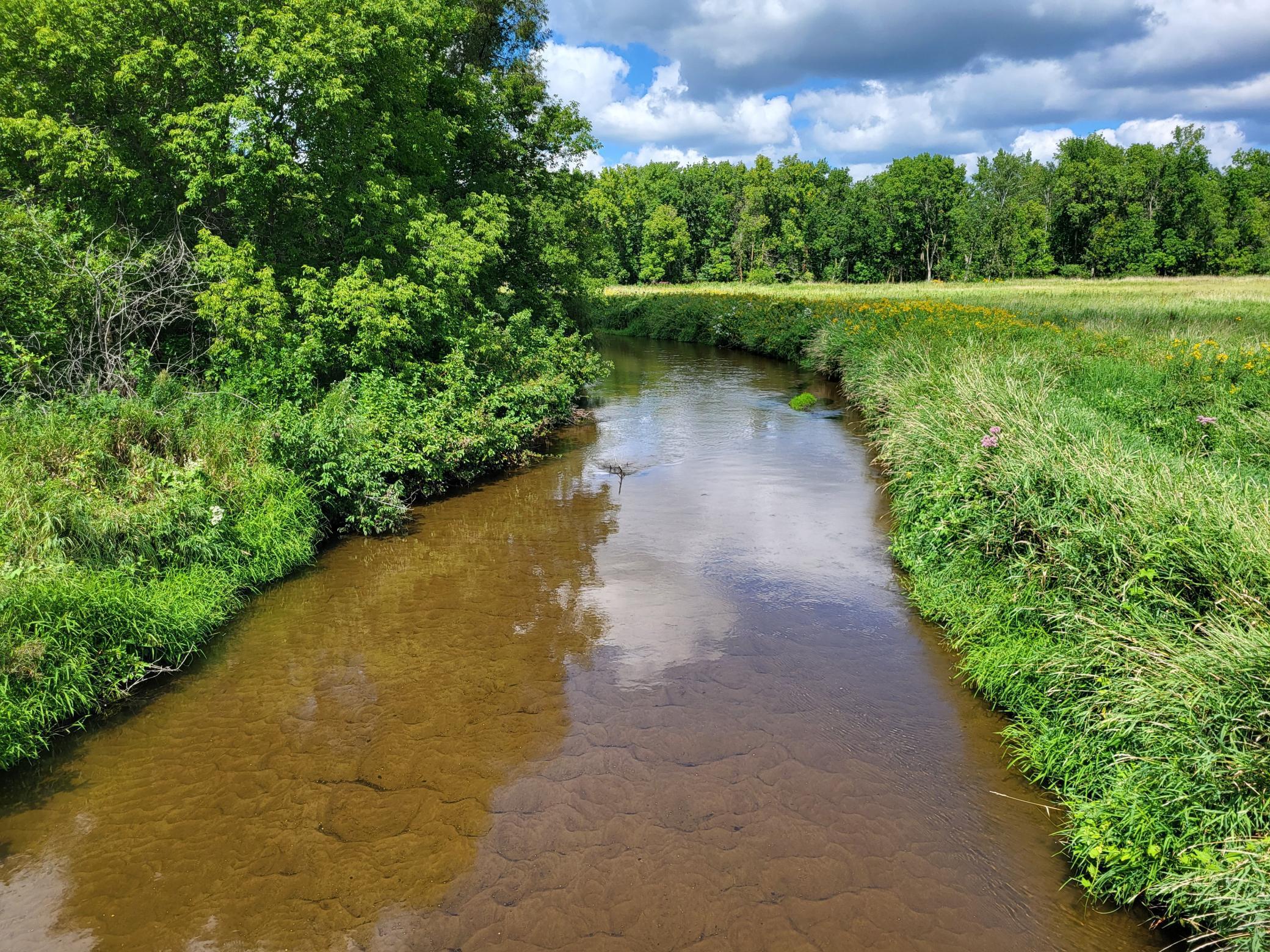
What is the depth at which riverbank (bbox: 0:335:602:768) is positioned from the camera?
645 centimetres

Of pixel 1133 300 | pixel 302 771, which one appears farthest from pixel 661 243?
pixel 302 771

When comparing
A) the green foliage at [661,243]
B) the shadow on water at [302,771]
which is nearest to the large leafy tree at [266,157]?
the shadow on water at [302,771]

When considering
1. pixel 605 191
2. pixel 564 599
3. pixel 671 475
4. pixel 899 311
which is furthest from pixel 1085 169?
pixel 564 599

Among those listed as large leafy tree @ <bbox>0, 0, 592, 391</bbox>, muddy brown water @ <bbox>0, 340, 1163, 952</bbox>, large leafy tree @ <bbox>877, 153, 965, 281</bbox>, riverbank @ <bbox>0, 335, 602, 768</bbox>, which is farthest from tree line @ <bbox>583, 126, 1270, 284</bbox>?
muddy brown water @ <bbox>0, 340, 1163, 952</bbox>

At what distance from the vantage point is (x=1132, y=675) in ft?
17.3

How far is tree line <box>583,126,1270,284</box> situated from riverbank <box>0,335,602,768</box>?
2275 inches

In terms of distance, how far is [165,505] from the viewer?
829 cm

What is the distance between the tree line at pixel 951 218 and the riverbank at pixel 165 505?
5778cm

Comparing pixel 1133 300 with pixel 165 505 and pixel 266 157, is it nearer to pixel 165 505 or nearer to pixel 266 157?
pixel 266 157

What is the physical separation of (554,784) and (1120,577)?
4.97 metres

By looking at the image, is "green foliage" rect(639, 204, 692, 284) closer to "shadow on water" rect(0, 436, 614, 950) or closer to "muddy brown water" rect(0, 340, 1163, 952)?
"muddy brown water" rect(0, 340, 1163, 952)

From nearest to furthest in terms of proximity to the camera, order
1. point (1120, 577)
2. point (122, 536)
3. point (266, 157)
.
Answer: point (1120, 577) < point (122, 536) < point (266, 157)

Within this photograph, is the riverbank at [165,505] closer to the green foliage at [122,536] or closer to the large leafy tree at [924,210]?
the green foliage at [122,536]

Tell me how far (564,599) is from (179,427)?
219 inches
